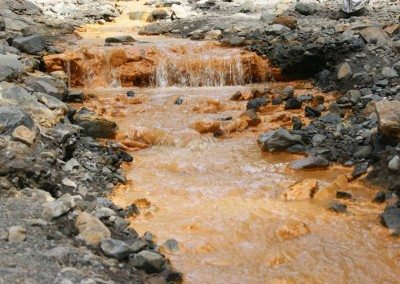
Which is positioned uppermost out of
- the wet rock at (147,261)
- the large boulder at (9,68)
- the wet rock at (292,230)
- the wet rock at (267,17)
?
the wet rock at (267,17)

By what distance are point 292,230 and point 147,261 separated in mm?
1794

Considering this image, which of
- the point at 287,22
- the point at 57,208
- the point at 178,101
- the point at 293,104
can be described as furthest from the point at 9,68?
the point at 287,22

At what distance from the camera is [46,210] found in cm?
425

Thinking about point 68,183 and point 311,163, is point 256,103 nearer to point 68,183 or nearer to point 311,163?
point 311,163

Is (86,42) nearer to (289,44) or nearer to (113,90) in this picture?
(113,90)

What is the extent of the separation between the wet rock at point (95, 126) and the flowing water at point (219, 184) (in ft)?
0.91

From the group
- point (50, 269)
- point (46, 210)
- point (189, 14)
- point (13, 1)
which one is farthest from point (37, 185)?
point (189, 14)

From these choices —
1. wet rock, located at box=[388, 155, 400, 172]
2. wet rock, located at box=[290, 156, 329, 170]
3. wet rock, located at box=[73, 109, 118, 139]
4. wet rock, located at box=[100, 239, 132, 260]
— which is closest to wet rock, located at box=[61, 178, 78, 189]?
wet rock, located at box=[100, 239, 132, 260]

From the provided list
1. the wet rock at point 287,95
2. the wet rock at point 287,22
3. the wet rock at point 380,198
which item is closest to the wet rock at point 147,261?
the wet rock at point 380,198

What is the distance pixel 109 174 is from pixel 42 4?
1374 centimetres

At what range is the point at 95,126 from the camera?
297 inches

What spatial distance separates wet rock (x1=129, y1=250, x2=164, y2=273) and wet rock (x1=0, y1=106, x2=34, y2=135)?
7.99ft

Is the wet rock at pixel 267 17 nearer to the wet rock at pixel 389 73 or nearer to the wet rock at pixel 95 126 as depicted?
the wet rock at pixel 389 73

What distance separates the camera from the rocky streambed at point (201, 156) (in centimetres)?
412
